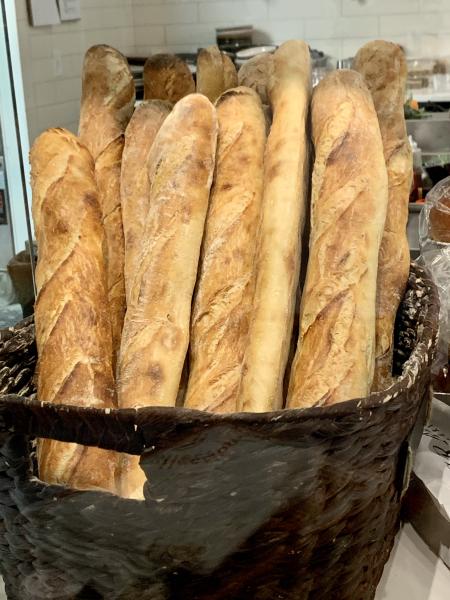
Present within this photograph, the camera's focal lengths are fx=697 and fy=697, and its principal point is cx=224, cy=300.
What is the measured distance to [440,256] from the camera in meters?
1.00

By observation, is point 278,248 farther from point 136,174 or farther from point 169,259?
point 136,174

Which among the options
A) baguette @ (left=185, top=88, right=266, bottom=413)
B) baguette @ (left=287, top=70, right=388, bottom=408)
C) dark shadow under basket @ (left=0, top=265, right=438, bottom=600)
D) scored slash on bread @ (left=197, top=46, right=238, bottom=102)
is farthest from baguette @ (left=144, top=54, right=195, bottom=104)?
dark shadow under basket @ (left=0, top=265, right=438, bottom=600)

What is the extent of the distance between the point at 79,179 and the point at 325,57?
248 centimetres

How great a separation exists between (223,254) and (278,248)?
7 centimetres

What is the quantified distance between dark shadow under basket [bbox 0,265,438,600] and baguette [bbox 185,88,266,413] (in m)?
0.16

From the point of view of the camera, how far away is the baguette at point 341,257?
2.22 ft

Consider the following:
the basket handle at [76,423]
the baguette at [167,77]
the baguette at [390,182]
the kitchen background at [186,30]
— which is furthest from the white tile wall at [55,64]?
the basket handle at [76,423]

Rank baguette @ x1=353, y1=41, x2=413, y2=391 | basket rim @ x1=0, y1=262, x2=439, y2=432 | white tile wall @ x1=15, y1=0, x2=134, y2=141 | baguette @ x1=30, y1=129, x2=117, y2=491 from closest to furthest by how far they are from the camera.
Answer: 1. basket rim @ x1=0, y1=262, x2=439, y2=432
2. baguette @ x1=30, y1=129, x2=117, y2=491
3. baguette @ x1=353, y1=41, x2=413, y2=391
4. white tile wall @ x1=15, y1=0, x2=134, y2=141

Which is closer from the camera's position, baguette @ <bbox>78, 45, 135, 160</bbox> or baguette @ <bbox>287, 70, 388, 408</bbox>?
baguette @ <bbox>287, 70, 388, 408</bbox>

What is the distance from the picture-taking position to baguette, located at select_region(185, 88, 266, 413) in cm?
71

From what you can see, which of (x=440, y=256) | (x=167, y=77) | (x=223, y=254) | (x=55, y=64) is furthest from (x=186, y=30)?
(x=223, y=254)

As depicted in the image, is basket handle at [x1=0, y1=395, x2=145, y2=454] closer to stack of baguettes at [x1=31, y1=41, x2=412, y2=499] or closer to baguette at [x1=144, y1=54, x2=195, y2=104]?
stack of baguettes at [x1=31, y1=41, x2=412, y2=499]

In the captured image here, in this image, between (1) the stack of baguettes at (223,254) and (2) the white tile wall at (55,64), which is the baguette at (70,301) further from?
(2) the white tile wall at (55,64)

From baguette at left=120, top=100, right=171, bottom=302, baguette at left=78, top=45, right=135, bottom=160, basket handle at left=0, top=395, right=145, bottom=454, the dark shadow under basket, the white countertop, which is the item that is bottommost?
the white countertop
